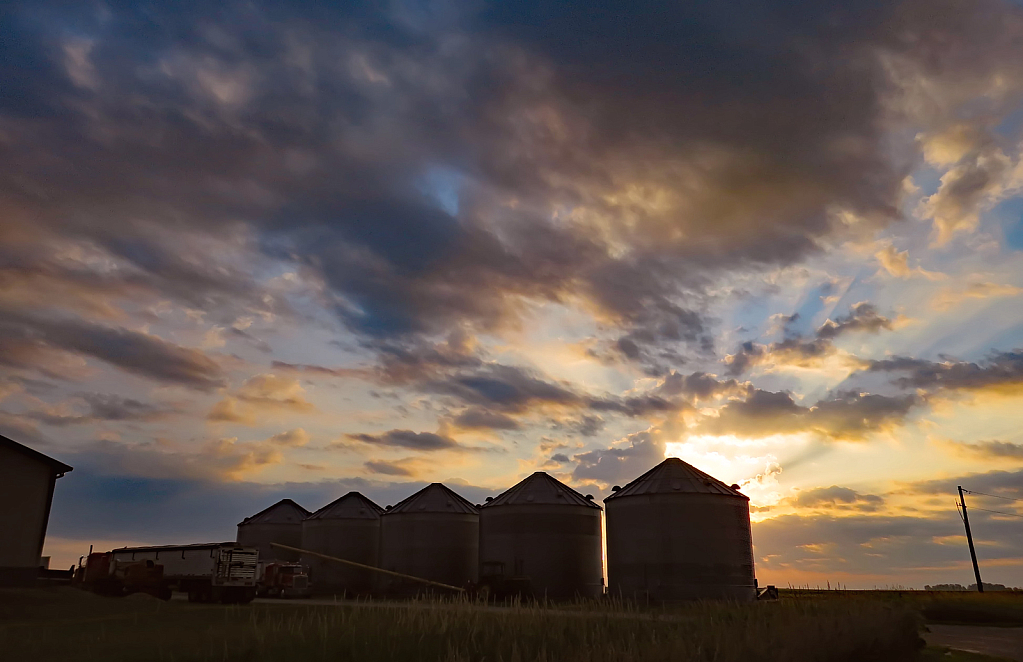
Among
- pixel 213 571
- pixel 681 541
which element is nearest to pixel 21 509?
pixel 213 571

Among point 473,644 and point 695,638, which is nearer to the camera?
point 473,644

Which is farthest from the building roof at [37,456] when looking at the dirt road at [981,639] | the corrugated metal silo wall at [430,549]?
the dirt road at [981,639]

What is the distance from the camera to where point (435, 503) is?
163 feet

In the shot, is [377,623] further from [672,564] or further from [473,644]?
[672,564]

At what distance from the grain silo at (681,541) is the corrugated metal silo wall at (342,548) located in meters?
19.2

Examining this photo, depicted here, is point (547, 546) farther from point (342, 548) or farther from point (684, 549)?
point (342, 548)

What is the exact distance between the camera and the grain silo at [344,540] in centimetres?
5075

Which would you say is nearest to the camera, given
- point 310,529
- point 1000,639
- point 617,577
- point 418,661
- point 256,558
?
point 418,661

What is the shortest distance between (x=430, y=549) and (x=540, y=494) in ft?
29.1

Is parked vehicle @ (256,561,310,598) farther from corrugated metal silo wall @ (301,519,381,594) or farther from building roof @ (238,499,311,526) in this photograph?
building roof @ (238,499,311,526)

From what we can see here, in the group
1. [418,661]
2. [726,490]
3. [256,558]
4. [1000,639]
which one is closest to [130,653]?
[418,661]

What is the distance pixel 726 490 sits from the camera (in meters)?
41.8

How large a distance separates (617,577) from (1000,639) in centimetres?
1894

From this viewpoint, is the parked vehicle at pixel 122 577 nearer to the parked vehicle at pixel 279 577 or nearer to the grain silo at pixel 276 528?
the parked vehicle at pixel 279 577
